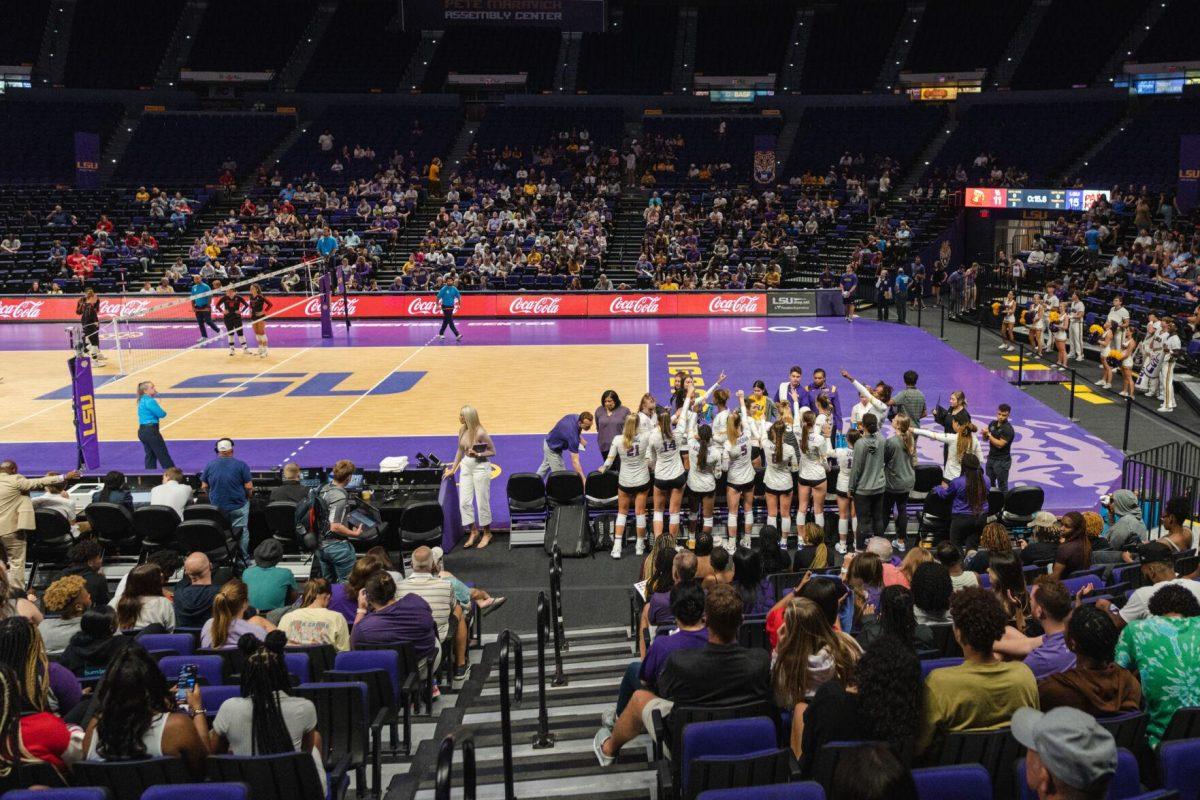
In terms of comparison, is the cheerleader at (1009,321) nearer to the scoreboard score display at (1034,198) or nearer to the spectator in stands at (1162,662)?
the scoreboard score display at (1034,198)

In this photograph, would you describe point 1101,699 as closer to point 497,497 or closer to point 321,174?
point 497,497

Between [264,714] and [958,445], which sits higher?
[264,714]

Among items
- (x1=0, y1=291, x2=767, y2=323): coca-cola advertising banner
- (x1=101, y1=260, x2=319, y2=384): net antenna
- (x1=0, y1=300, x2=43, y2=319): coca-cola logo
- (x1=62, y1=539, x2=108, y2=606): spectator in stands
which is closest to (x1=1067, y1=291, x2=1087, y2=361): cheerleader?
(x1=0, y1=291, x2=767, y2=323): coca-cola advertising banner

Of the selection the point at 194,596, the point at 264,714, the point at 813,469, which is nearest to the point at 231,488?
the point at 194,596

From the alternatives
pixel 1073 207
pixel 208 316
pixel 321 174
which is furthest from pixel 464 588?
pixel 321 174

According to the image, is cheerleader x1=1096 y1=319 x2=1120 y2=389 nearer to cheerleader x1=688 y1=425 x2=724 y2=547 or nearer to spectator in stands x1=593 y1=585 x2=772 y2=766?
cheerleader x1=688 y1=425 x2=724 y2=547

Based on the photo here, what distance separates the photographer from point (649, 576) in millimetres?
8609

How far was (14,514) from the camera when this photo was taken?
12.2 meters

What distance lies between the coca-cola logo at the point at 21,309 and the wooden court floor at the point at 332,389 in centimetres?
683

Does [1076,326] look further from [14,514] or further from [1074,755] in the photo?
[1074,755]

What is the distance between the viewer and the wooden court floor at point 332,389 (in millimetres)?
20641

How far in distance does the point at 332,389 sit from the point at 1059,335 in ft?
A: 56.7

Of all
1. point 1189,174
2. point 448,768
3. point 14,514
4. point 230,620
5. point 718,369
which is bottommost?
point 718,369

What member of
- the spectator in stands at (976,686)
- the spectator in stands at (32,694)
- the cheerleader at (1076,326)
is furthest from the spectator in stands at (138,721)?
the cheerleader at (1076,326)
